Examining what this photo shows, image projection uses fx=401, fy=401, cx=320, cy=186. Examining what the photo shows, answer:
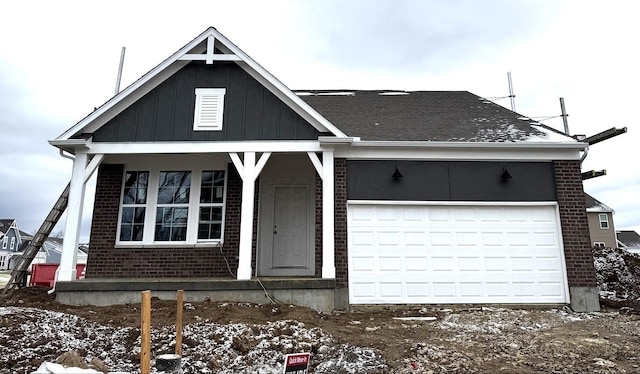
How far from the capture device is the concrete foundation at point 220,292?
24.7ft

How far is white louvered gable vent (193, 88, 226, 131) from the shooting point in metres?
8.45

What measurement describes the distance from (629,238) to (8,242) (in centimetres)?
6955

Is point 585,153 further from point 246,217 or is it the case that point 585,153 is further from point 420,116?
point 246,217

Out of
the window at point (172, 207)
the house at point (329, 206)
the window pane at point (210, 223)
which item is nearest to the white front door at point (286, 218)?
the house at point (329, 206)

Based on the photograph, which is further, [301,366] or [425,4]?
[425,4]

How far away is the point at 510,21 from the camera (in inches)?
468

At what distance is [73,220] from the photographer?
8117mm

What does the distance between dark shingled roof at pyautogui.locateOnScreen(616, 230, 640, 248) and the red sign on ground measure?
169 feet

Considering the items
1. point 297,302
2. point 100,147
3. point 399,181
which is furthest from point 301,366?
point 100,147

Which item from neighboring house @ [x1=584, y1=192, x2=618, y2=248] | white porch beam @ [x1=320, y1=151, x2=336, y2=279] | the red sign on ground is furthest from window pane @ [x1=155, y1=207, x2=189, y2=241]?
neighboring house @ [x1=584, y1=192, x2=618, y2=248]

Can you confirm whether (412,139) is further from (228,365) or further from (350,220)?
(228,365)

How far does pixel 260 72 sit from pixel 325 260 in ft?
13.6

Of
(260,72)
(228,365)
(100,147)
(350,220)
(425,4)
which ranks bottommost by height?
(228,365)

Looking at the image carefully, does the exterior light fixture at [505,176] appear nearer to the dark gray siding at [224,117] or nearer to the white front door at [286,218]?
the dark gray siding at [224,117]
